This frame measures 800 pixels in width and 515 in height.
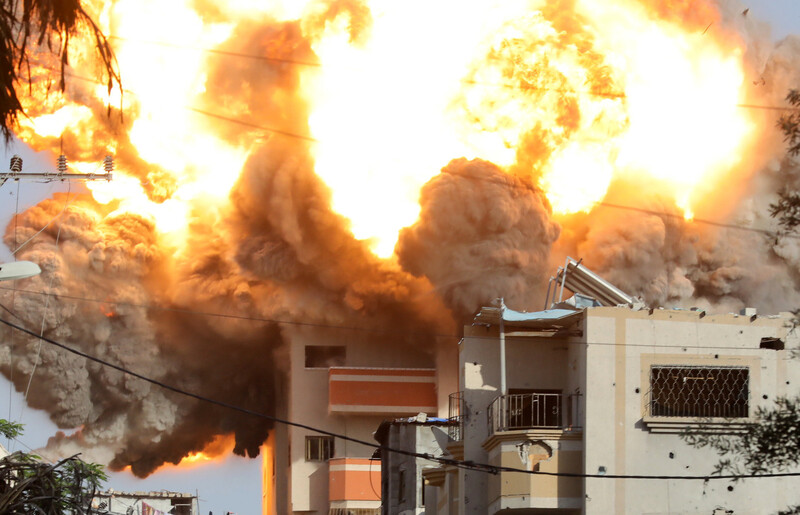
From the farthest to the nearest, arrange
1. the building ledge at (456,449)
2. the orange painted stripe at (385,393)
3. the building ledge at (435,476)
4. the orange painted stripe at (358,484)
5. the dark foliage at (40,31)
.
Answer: the orange painted stripe at (385,393) → the orange painted stripe at (358,484) → the building ledge at (435,476) → the building ledge at (456,449) → the dark foliage at (40,31)

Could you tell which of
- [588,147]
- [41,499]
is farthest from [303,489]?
[41,499]

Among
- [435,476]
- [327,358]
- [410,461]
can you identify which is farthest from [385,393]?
[435,476]

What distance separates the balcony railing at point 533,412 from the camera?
137 feet

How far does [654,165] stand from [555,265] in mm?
8302

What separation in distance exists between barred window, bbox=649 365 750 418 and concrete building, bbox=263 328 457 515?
31813 millimetres

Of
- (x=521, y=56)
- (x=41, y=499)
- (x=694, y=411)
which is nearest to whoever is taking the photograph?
(x=41, y=499)

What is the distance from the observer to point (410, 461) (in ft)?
183

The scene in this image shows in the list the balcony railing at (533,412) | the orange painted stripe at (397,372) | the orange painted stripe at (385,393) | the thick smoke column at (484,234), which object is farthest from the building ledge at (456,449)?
the orange painted stripe at (397,372)

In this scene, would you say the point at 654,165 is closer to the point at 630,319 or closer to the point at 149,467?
the point at 149,467

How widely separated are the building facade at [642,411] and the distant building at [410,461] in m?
11.7

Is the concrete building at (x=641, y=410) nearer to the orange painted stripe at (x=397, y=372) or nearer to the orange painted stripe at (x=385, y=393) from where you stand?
the orange painted stripe at (x=385, y=393)

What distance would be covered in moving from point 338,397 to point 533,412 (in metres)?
30.5

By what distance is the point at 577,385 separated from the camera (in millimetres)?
41906

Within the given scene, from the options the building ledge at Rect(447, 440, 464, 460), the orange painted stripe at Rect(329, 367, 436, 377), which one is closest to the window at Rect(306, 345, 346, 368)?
the orange painted stripe at Rect(329, 367, 436, 377)
